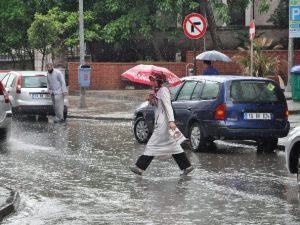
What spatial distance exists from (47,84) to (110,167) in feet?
37.4

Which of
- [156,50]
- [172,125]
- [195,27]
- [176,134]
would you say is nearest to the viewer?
[172,125]

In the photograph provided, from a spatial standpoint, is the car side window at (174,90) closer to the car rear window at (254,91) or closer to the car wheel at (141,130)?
the car wheel at (141,130)

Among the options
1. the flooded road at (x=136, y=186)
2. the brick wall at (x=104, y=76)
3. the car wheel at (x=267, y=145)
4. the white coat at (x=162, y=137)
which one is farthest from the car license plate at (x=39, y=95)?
the white coat at (x=162, y=137)

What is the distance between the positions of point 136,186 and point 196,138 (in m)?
4.95

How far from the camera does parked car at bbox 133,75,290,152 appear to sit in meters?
16.3

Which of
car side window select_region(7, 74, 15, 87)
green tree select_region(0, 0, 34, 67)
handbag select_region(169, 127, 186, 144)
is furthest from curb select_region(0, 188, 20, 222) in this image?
green tree select_region(0, 0, 34, 67)

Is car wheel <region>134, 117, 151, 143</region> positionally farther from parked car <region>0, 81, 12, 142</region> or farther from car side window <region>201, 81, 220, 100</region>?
parked car <region>0, 81, 12, 142</region>

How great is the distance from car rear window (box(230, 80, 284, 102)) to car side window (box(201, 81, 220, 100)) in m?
0.28

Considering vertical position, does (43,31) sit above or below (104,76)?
above

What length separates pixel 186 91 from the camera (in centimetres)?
1747

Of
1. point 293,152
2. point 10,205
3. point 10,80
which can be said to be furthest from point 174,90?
point 10,80

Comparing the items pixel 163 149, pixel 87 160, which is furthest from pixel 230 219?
pixel 87 160

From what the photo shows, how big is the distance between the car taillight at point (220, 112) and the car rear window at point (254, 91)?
249 millimetres

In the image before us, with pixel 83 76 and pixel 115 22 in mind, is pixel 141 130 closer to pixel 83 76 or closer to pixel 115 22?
pixel 83 76
